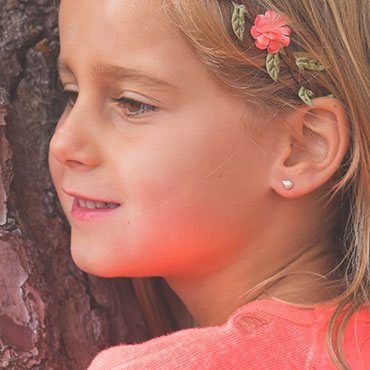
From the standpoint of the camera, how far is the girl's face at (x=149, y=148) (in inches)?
71.9

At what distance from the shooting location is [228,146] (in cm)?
188

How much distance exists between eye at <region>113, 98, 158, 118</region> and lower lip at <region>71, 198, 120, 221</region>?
0.25 metres

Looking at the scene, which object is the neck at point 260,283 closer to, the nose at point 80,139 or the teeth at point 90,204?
the teeth at point 90,204

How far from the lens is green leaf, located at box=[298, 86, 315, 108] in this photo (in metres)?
1.88

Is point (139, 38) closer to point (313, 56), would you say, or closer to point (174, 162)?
point (174, 162)

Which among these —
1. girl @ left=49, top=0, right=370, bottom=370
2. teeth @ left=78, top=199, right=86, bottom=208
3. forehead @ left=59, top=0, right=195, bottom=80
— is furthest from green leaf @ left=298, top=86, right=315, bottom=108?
teeth @ left=78, top=199, right=86, bottom=208

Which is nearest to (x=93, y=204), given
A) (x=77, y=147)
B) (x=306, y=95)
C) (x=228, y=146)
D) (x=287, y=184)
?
(x=77, y=147)

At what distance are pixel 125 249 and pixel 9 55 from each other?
0.63 m

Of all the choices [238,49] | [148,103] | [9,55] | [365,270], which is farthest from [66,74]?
[365,270]

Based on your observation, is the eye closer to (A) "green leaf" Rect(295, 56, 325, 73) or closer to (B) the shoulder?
(A) "green leaf" Rect(295, 56, 325, 73)

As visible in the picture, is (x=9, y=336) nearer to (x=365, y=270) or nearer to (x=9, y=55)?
(x=9, y=55)

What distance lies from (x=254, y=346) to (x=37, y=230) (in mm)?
727

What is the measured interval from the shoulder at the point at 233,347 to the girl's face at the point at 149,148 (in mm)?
275

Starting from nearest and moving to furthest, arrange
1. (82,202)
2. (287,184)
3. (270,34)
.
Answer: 1. (270,34)
2. (287,184)
3. (82,202)
